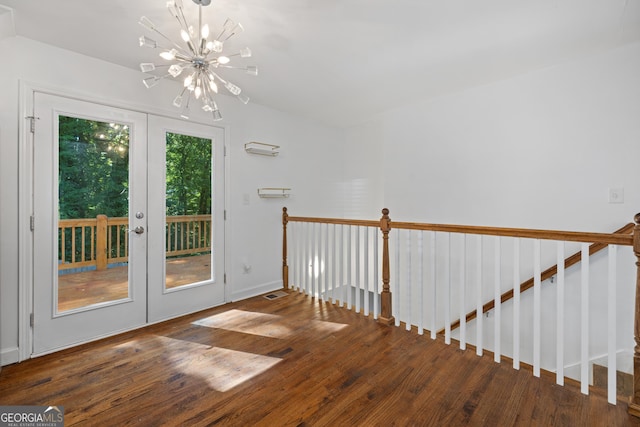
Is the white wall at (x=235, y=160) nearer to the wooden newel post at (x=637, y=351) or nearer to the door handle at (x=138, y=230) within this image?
the door handle at (x=138, y=230)

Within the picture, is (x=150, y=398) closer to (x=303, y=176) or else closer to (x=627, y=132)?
(x=303, y=176)

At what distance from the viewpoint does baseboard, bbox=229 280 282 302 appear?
343cm

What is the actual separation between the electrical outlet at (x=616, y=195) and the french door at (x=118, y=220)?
3.73 metres

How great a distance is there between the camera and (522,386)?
182cm

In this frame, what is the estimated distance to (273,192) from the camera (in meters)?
3.76

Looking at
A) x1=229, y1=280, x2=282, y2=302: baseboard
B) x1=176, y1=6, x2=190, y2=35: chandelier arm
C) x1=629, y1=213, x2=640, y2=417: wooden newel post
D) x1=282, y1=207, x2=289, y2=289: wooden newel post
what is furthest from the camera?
x1=282, y1=207, x2=289, y2=289: wooden newel post

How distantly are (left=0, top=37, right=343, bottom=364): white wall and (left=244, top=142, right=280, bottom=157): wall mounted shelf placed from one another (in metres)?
0.07

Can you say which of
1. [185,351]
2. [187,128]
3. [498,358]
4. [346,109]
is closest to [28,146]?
[187,128]

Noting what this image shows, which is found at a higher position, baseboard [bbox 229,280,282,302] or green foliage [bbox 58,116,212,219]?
green foliage [bbox 58,116,212,219]

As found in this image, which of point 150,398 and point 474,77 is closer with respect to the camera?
point 150,398

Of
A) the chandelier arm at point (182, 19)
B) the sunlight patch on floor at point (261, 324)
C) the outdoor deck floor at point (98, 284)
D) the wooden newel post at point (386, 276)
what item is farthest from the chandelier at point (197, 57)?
the sunlight patch on floor at point (261, 324)

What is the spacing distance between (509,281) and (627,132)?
1.59 metres

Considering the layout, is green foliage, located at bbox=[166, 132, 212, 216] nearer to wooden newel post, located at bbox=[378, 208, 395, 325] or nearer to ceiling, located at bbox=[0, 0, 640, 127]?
ceiling, located at bbox=[0, 0, 640, 127]

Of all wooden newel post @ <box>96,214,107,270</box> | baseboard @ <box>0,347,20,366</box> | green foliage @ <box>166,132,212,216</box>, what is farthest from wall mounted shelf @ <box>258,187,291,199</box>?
baseboard @ <box>0,347,20,366</box>
